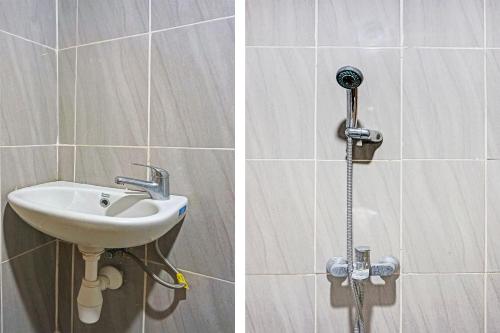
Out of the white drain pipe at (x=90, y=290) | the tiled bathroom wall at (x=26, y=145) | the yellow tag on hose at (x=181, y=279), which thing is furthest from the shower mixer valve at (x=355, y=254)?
the tiled bathroom wall at (x=26, y=145)

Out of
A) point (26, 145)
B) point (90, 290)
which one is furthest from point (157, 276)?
point (26, 145)

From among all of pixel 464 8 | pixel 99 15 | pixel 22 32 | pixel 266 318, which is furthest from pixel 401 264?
pixel 22 32

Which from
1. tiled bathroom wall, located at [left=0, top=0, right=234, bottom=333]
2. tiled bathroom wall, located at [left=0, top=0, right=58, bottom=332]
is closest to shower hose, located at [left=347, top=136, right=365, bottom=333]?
tiled bathroom wall, located at [left=0, top=0, right=234, bottom=333]

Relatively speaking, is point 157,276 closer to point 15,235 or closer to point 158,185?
point 158,185

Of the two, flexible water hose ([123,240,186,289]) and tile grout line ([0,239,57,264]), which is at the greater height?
tile grout line ([0,239,57,264])

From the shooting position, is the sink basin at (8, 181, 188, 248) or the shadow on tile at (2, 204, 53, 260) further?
the shadow on tile at (2, 204, 53, 260)

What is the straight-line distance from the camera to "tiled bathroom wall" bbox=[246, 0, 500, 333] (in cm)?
93

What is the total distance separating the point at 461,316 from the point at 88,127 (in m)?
1.24

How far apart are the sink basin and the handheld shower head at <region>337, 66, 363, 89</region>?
0.54m

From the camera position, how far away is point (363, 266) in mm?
905

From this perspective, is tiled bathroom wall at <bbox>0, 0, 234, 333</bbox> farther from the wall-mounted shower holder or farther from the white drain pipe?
the wall-mounted shower holder

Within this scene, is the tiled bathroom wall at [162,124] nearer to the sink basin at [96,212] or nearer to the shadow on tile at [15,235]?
the sink basin at [96,212]

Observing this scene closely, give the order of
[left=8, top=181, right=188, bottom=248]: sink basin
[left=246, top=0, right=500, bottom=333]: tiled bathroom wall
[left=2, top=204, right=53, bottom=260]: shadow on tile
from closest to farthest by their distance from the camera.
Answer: [left=8, top=181, right=188, bottom=248]: sink basin < [left=246, top=0, right=500, bottom=333]: tiled bathroom wall < [left=2, top=204, right=53, bottom=260]: shadow on tile

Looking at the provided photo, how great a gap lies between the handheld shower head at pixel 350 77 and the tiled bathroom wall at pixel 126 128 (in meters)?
0.30
